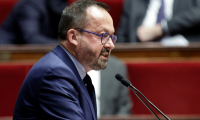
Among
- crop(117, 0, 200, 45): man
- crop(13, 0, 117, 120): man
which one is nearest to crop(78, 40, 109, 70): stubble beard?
crop(13, 0, 117, 120): man

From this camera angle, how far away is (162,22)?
40.4 inches

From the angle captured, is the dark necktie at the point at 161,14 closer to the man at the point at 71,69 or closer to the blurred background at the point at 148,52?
the blurred background at the point at 148,52

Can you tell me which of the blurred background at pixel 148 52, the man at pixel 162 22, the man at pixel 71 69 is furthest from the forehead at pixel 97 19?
the man at pixel 162 22

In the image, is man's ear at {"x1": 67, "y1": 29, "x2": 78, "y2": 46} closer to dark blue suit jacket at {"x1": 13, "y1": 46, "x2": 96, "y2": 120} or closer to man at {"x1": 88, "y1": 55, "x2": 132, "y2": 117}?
dark blue suit jacket at {"x1": 13, "y1": 46, "x2": 96, "y2": 120}

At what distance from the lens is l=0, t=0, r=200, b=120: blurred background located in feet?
2.93

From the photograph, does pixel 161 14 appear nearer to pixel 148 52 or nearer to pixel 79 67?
pixel 148 52

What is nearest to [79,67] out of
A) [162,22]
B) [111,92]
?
[111,92]

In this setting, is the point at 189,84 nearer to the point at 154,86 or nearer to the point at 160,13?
the point at 154,86

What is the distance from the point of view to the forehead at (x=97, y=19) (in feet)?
1.65

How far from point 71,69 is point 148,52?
0.50m

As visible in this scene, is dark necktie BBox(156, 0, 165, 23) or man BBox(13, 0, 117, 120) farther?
dark necktie BBox(156, 0, 165, 23)

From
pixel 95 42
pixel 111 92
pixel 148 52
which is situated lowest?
pixel 111 92

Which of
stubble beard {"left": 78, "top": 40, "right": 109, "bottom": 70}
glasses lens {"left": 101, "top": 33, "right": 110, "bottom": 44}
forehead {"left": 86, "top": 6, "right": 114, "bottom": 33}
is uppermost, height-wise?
forehead {"left": 86, "top": 6, "right": 114, "bottom": 33}

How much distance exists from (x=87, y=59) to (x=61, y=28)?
0.21ft
